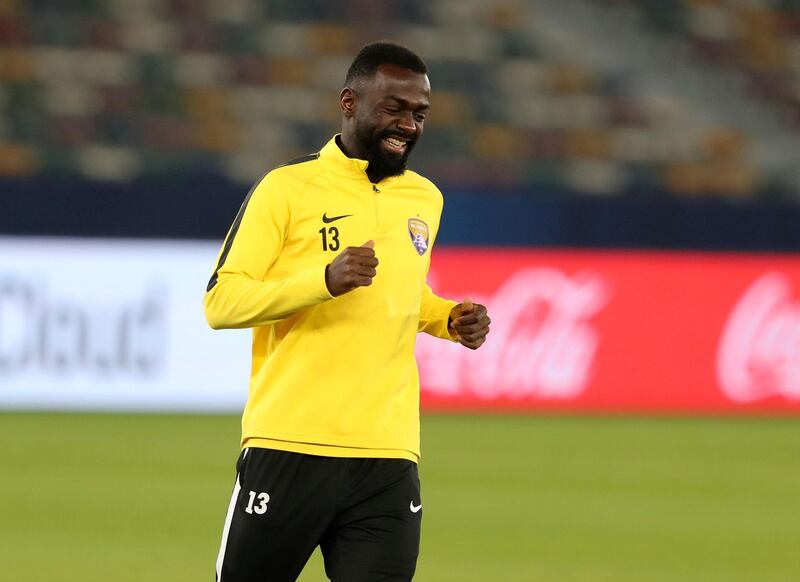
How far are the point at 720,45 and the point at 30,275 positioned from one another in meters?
7.54

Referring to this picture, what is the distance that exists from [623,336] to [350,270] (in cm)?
861

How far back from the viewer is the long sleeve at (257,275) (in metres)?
3.26

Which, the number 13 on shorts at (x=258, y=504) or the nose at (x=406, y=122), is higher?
the nose at (x=406, y=122)

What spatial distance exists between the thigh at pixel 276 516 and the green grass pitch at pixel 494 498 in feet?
8.31

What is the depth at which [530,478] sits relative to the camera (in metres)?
8.72

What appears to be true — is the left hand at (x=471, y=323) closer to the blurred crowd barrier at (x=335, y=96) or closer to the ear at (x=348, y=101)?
the ear at (x=348, y=101)

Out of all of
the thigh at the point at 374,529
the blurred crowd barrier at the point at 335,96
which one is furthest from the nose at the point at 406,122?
the blurred crowd barrier at the point at 335,96

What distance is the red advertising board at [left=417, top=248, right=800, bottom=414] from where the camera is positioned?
11492mm

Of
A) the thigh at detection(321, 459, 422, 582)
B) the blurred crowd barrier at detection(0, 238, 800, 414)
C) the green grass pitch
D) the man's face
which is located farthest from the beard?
the blurred crowd barrier at detection(0, 238, 800, 414)

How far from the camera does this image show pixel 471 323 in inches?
146

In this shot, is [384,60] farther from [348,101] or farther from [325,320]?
[325,320]

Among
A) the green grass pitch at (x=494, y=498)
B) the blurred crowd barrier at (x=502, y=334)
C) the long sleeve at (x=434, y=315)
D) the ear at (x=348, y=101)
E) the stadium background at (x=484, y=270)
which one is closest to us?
the ear at (x=348, y=101)

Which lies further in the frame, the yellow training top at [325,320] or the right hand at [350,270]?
the yellow training top at [325,320]

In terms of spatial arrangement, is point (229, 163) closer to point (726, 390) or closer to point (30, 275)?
point (30, 275)
